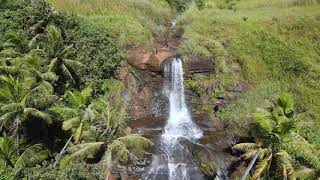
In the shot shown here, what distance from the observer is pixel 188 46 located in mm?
40812

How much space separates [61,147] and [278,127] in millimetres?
15868

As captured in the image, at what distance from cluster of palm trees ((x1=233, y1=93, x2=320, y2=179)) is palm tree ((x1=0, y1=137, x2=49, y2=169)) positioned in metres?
13.8

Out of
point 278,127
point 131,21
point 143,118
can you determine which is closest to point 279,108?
point 278,127

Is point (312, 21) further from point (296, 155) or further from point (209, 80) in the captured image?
point (296, 155)

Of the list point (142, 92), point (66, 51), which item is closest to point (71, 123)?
→ point (66, 51)

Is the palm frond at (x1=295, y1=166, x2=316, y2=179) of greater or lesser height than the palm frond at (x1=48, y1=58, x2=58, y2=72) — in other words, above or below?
below

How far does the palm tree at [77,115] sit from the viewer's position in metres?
28.4

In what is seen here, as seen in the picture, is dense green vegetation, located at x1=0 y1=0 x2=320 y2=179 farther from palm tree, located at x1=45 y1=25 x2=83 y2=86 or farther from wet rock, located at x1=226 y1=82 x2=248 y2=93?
wet rock, located at x1=226 y1=82 x2=248 y2=93

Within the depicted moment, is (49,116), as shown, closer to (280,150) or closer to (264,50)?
(280,150)

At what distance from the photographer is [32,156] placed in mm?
28891

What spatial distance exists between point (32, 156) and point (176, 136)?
1158 centimetres

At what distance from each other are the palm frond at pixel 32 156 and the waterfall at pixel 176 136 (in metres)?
7.54

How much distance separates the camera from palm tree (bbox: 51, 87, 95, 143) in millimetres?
28375

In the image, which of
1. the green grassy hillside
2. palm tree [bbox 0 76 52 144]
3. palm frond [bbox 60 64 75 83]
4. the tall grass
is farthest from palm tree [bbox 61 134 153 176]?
the tall grass
